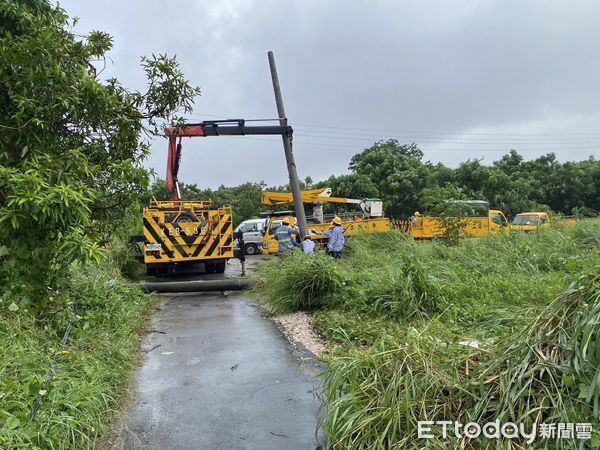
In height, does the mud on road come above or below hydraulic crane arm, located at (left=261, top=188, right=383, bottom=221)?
below

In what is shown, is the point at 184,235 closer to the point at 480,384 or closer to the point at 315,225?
the point at 315,225

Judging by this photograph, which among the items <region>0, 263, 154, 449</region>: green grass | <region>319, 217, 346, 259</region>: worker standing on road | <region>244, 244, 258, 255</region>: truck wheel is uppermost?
<region>319, 217, 346, 259</region>: worker standing on road

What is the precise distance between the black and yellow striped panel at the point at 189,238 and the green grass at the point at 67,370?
5530 millimetres

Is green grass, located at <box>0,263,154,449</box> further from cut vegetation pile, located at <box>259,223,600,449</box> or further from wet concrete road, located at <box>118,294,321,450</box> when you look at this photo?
cut vegetation pile, located at <box>259,223,600,449</box>

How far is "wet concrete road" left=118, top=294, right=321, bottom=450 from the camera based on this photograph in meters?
3.43

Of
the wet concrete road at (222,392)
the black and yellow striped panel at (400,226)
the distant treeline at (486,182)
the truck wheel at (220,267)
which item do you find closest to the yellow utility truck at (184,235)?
the truck wheel at (220,267)

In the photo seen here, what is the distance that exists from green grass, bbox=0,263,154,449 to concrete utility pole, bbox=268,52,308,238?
8089mm

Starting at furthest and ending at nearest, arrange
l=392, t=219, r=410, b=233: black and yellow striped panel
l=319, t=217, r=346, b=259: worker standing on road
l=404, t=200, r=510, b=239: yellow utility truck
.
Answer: l=392, t=219, r=410, b=233: black and yellow striped panel < l=404, t=200, r=510, b=239: yellow utility truck < l=319, t=217, r=346, b=259: worker standing on road

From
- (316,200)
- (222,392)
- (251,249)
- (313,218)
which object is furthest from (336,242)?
(251,249)

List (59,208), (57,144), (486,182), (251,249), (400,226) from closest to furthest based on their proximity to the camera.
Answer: (59,208) → (57,144) → (400,226) → (251,249) → (486,182)

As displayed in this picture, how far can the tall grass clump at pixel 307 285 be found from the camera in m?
7.39

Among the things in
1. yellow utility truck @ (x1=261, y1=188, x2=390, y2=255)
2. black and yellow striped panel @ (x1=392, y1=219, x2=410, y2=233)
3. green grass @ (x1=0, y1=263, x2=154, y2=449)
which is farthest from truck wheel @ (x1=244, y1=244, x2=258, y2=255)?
green grass @ (x1=0, y1=263, x2=154, y2=449)

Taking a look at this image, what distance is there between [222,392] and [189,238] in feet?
27.1

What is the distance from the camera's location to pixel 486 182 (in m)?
29.2
